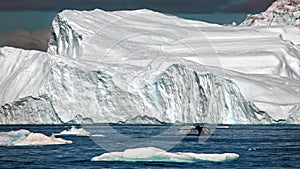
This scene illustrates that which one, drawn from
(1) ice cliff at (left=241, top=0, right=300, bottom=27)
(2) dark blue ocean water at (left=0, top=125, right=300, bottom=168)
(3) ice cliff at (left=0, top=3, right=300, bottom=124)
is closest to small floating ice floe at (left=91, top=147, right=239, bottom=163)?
(2) dark blue ocean water at (left=0, top=125, right=300, bottom=168)

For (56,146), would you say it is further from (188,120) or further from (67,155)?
(188,120)

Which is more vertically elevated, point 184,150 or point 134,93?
point 134,93

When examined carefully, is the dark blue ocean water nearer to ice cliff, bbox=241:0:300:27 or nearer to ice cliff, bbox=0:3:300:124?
ice cliff, bbox=0:3:300:124

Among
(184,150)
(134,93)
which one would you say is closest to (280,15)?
(134,93)

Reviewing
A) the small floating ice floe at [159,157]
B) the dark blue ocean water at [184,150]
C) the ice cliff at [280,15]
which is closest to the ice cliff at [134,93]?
the dark blue ocean water at [184,150]

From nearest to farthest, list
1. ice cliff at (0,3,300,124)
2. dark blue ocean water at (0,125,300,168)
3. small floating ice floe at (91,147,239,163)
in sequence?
dark blue ocean water at (0,125,300,168) → small floating ice floe at (91,147,239,163) → ice cliff at (0,3,300,124)

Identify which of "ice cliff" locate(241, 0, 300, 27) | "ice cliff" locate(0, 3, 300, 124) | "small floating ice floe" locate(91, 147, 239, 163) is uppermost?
"ice cliff" locate(241, 0, 300, 27)

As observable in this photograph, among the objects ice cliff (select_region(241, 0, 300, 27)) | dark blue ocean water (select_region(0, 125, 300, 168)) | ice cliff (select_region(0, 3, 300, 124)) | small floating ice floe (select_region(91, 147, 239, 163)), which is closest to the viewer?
dark blue ocean water (select_region(0, 125, 300, 168))

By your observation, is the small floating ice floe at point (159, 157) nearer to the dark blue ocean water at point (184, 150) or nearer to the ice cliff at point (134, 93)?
the dark blue ocean water at point (184, 150)

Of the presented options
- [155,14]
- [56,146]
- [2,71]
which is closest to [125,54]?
[2,71]

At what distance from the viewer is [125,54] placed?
120m

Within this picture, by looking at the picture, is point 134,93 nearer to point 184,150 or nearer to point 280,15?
point 184,150

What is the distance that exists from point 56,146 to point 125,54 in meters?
72.1

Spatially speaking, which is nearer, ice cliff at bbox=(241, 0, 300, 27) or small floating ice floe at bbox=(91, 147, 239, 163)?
small floating ice floe at bbox=(91, 147, 239, 163)
